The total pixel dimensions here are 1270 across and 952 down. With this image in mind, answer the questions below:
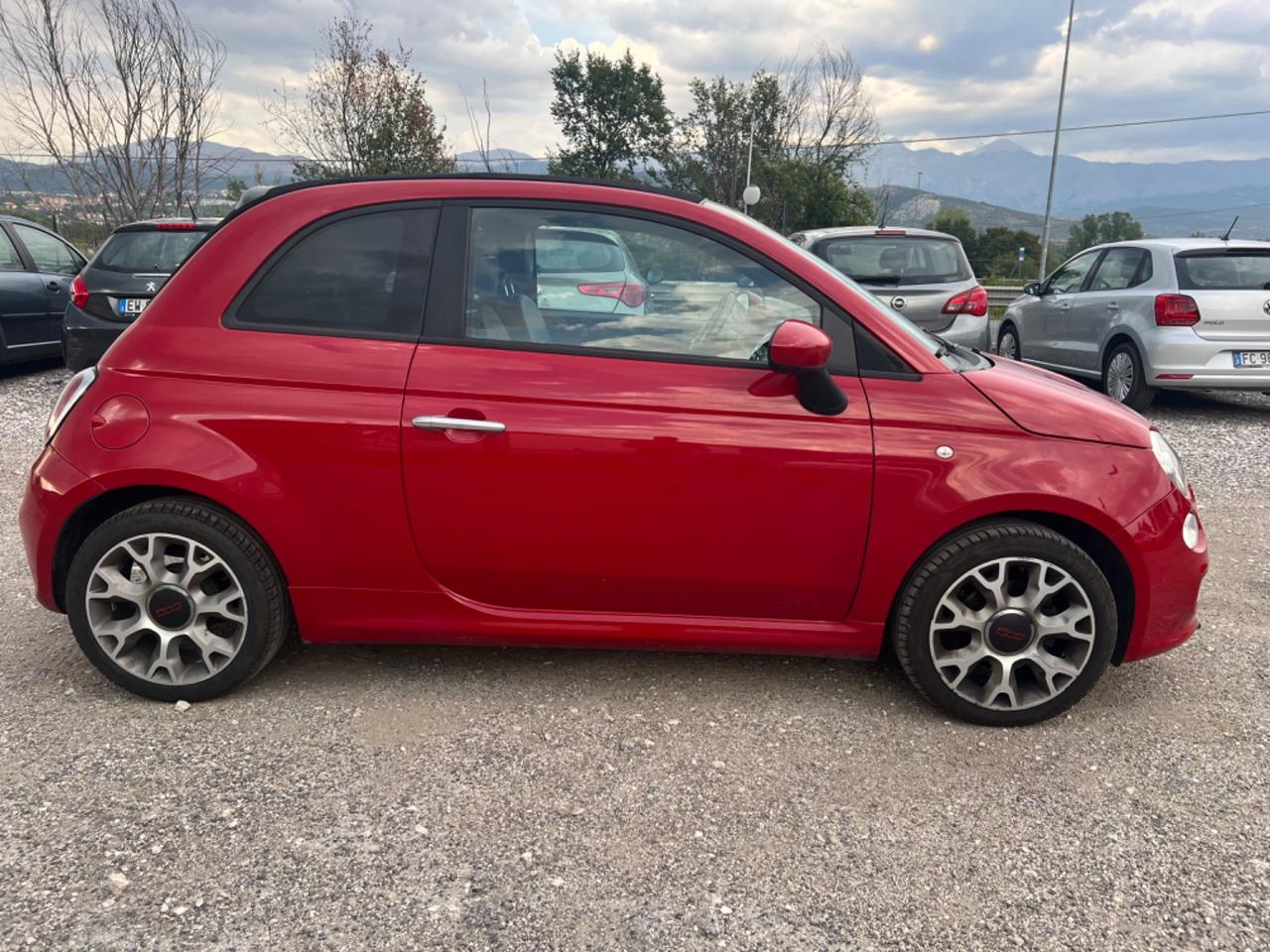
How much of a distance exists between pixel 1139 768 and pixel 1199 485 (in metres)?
4.08

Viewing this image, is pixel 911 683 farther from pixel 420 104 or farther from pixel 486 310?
pixel 420 104

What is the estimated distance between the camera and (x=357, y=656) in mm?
3375

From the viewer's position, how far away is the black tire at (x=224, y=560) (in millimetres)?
2838

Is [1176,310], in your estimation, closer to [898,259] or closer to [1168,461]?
[898,259]

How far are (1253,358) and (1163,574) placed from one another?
600cm

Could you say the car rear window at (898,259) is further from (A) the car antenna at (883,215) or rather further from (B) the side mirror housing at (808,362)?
(B) the side mirror housing at (808,362)

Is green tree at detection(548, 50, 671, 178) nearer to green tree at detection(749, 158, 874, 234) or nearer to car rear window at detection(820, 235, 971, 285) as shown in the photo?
green tree at detection(749, 158, 874, 234)

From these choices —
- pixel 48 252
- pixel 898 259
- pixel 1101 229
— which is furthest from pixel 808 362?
pixel 1101 229

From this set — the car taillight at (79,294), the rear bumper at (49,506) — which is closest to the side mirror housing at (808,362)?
the rear bumper at (49,506)

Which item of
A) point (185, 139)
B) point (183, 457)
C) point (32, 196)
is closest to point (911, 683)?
point (183, 457)

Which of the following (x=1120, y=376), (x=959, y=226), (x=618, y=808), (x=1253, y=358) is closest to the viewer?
(x=618, y=808)

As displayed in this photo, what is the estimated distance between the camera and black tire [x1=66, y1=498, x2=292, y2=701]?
2.84 metres

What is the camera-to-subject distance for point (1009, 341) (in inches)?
420

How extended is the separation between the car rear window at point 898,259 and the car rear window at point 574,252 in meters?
5.49
